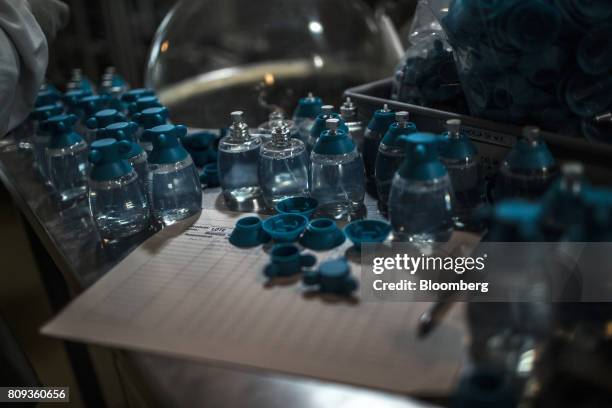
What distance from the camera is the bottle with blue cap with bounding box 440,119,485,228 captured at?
775 mm

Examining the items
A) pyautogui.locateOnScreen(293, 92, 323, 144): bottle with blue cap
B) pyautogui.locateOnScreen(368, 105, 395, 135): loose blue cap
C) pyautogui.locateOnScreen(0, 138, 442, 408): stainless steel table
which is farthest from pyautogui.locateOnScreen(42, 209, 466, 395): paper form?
pyautogui.locateOnScreen(293, 92, 323, 144): bottle with blue cap

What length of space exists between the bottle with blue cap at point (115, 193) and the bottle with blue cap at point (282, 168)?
0.20 m

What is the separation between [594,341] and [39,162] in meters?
1.10

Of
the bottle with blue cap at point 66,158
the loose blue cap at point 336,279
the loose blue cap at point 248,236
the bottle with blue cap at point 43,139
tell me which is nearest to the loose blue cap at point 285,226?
the loose blue cap at point 248,236

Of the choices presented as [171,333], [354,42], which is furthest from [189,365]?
[354,42]

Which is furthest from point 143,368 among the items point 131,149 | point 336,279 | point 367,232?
point 131,149

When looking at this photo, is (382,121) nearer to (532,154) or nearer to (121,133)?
(532,154)

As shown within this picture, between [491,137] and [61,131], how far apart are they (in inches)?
28.7

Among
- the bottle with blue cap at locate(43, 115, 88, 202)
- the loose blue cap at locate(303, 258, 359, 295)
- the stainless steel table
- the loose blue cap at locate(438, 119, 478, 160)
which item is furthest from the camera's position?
the bottle with blue cap at locate(43, 115, 88, 202)

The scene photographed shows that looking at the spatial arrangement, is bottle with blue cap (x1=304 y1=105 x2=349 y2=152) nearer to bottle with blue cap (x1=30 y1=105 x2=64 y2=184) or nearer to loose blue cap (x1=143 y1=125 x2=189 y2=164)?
loose blue cap (x1=143 y1=125 x2=189 y2=164)

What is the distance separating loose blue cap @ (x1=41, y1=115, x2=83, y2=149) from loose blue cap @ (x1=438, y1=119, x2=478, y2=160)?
65 cm

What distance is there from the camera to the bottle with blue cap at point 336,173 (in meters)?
0.83

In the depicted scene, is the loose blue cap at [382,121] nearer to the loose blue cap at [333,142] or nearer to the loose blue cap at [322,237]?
the loose blue cap at [333,142]

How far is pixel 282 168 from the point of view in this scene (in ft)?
2.95
